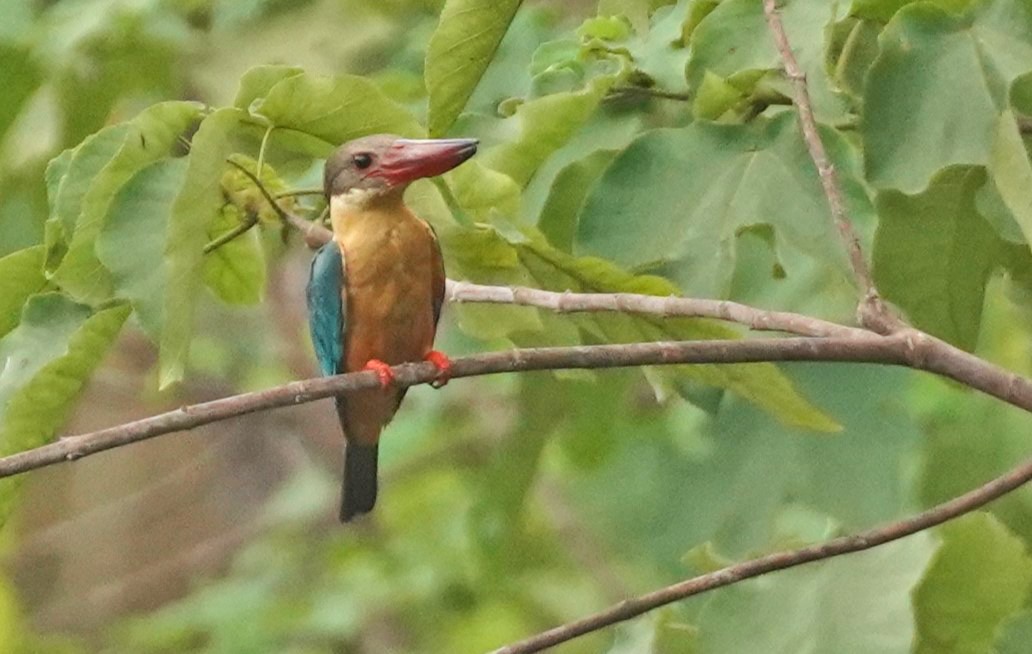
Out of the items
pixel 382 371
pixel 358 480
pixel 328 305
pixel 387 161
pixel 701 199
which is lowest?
pixel 358 480

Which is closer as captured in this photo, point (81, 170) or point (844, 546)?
point (844, 546)

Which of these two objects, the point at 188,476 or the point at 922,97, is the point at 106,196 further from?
the point at 188,476

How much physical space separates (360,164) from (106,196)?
14.3 inches

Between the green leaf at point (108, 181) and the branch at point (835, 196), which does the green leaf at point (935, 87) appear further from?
the green leaf at point (108, 181)

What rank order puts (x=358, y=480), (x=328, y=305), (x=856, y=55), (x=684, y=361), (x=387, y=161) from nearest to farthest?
(x=684, y=361) < (x=856, y=55) < (x=387, y=161) < (x=328, y=305) < (x=358, y=480)

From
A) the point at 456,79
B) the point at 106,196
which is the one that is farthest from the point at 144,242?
the point at 456,79

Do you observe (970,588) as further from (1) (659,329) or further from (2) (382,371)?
(2) (382,371)

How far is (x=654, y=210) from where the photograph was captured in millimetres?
1372

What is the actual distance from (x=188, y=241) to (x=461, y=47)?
292mm

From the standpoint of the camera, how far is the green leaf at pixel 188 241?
48.8 inches

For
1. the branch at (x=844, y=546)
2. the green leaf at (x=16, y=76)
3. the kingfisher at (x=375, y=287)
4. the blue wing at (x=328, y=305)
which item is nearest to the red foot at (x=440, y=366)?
the kingfisher at (x=375, y=287)

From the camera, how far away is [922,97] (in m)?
1.25

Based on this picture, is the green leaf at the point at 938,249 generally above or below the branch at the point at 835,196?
below

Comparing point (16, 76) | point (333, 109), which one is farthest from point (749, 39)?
point (16, 76)
